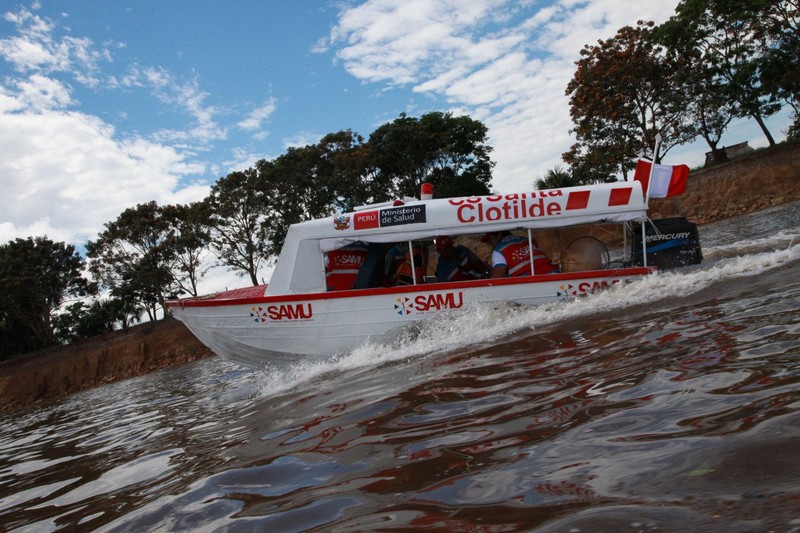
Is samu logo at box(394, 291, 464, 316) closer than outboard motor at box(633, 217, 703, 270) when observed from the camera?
Yes

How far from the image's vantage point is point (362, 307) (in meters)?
7.55

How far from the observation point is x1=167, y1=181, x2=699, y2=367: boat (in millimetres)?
7496

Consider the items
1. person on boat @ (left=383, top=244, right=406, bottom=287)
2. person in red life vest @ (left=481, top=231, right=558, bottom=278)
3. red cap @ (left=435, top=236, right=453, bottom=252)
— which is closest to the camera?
person in red life vest @ (left=481, top=231, right=558, bottom=278)

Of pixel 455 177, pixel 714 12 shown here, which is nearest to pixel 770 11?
pixel 714 12

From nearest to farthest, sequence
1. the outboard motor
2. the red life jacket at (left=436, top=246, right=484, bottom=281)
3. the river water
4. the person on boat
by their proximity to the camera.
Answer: the river water → the outboard motor → the person on boat → the red life jacket at (left=436, top=246, right=484, bottom=281)

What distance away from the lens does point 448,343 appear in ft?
22.3

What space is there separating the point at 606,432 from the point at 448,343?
14.1 feet

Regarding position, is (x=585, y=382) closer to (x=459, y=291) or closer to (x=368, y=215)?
(x=459, y=291)

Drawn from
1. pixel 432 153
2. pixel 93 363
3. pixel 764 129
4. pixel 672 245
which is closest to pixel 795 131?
pixel 764 129

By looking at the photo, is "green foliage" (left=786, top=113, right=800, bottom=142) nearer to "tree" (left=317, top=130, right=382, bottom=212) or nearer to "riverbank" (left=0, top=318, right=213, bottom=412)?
"tree" (left=317, top=130, right=382, bottom=212)

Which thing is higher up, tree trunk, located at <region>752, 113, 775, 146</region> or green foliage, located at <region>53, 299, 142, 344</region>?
tree trunk, located at <region>752, 113, 775, 146</region>

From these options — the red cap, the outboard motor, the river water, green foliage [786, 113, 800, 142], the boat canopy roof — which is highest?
green foliage [786, 113, 800, 142]

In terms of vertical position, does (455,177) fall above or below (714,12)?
below

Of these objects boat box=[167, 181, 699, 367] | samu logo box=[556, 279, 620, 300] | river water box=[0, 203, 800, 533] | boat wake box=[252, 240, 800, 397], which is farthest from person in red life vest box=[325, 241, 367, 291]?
samu logo box=[556, 279, 620, 300]
